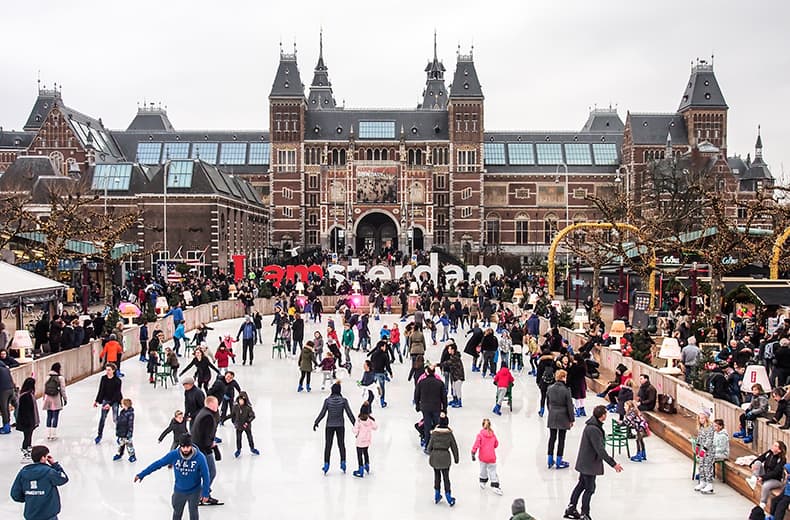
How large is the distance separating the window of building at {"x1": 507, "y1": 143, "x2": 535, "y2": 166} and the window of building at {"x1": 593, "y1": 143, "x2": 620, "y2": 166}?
5639 mm

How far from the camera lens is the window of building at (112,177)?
47406mm

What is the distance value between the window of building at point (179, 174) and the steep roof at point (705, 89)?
41.7 metres

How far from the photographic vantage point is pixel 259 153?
73250 mm

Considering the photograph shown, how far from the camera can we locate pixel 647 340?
1591 centimetres

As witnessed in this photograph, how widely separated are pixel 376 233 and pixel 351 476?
194 ft

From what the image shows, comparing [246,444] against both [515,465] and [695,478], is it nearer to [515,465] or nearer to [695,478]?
[515,465]

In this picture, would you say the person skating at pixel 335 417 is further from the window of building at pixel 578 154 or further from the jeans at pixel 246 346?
the window of building at pixel 578 154

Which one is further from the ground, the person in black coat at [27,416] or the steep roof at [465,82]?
the steep roof at [465,82]

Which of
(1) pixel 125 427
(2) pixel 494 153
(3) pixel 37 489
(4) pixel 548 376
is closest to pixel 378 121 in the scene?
(2) pixel 494 153

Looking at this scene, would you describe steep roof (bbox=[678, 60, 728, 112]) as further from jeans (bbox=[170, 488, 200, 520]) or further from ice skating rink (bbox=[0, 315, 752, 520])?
jeans (bbox=[170, 488, 200, 520])

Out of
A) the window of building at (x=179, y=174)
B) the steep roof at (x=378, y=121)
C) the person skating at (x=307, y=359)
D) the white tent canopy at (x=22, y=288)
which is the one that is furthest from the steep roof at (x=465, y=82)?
the person skating at (x=307, y=359)

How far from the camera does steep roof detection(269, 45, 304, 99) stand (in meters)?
68.1

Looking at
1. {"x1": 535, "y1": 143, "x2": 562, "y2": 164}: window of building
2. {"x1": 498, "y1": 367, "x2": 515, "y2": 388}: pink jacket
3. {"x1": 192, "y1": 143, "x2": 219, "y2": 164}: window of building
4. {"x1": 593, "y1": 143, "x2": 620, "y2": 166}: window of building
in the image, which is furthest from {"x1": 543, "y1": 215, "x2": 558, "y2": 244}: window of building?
{"x1": 498, "y1": 367, "x2": 515, "y2": 388}: pink jacket

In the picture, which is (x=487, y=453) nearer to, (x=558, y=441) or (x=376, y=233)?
(x=558, y=441)
